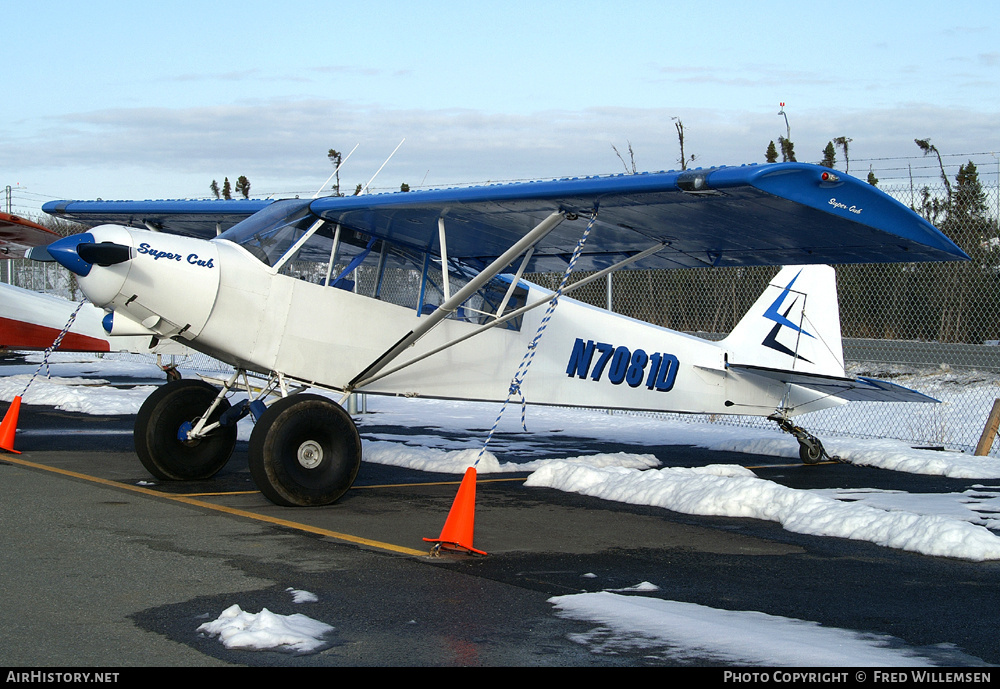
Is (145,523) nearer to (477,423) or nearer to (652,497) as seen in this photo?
(652,497)

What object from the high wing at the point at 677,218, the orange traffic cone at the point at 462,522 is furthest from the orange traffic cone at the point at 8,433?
the orange traffic cone at the point at 462,522

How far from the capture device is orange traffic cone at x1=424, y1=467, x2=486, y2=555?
5781mm

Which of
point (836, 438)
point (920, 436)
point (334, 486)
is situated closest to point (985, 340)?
point (920, 436)

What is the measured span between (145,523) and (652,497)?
4.05m

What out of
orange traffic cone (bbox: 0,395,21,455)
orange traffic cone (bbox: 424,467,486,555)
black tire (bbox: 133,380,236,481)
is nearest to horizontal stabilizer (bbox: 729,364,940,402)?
orange traffic cone (bbox: 424,467,486,555)

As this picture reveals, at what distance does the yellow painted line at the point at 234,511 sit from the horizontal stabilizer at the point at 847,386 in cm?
603

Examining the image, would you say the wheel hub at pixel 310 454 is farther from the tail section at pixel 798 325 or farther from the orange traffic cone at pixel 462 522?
the tail section at pixel 798 325

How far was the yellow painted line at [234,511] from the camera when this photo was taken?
5.99 meters

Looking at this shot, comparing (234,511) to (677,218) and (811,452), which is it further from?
(811,452)

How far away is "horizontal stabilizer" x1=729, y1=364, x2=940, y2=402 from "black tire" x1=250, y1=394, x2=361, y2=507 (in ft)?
17.4

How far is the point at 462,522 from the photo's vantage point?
5.81m

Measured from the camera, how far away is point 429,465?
9.83 m

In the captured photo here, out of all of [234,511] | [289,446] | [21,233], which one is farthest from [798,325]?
[21,233]

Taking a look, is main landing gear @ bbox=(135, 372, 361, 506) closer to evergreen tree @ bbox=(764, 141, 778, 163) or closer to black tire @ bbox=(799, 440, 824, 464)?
black tire @ bbox=(799, 440, 824, 464)
